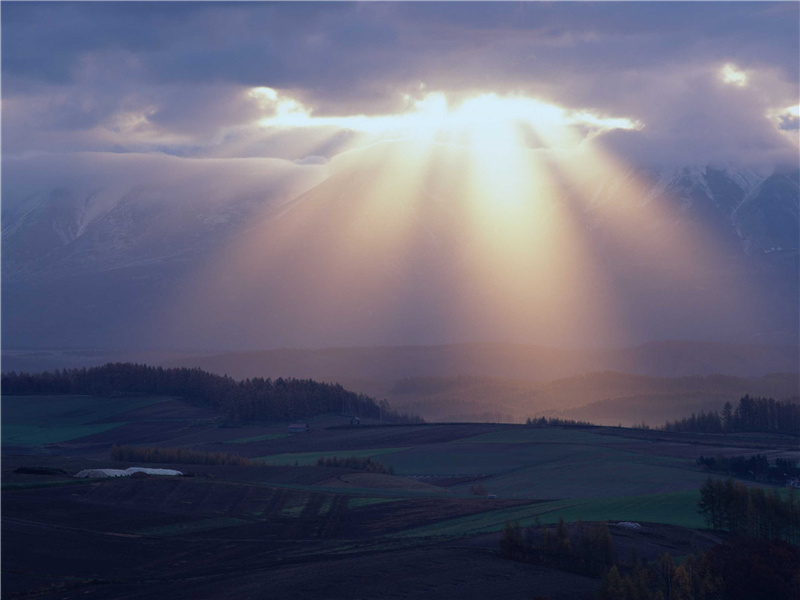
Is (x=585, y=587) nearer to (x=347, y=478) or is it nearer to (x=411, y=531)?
(x=411, y=531)

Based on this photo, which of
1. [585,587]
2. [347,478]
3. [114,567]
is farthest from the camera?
[347,478]

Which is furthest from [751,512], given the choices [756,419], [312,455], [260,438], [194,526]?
[260,438]

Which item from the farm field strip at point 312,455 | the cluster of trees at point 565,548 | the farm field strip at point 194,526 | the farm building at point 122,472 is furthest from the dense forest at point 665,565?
the farm field strip at point 312,455

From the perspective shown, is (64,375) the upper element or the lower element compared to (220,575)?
upper

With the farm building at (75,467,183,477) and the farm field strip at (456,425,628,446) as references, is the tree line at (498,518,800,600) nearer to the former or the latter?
the farm building at (75,467,183,477)

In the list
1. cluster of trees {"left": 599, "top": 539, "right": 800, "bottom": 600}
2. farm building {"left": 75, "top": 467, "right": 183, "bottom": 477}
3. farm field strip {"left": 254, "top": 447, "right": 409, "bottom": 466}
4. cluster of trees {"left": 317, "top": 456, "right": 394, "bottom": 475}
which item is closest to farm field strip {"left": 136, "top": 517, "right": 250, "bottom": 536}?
farm building {"left": 75, "top": 467, "right": 183, "bottom": 477}

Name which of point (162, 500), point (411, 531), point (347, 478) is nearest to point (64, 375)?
point (347, 478)

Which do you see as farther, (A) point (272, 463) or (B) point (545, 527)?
(A) point (272, 463)
